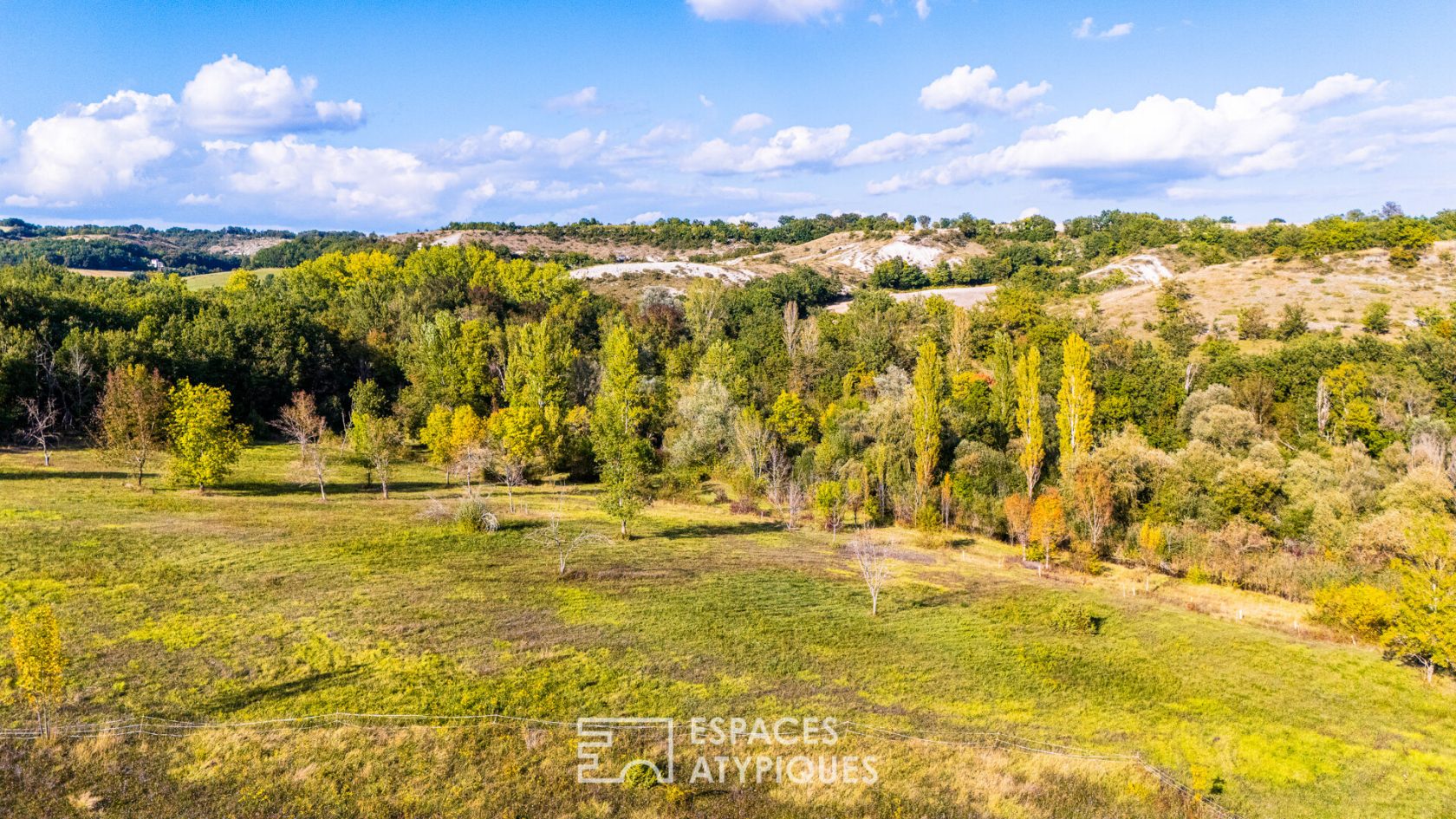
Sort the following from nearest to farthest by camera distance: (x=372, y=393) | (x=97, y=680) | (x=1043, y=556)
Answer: (x=97, y=680) → (x=1043, y=556) → (x=372, y=393)

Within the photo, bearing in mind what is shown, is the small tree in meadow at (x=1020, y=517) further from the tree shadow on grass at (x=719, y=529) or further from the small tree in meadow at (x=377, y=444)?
the small tree in meadow at (x=377, y=444)

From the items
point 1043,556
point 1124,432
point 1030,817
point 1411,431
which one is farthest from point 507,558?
point 1411,431

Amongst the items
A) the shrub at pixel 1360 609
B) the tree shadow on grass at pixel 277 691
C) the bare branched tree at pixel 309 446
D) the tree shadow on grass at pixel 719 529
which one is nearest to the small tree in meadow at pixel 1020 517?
the shrub at pixel 1360 609

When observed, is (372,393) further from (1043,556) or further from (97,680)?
(1043,556)

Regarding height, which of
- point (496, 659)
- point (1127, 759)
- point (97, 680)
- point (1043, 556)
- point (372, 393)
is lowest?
point (1043, 556)

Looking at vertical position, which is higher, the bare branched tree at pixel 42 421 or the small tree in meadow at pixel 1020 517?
the bare branched tree at pixel 42 421

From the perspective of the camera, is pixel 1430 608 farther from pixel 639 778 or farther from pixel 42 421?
pixel 42 421
